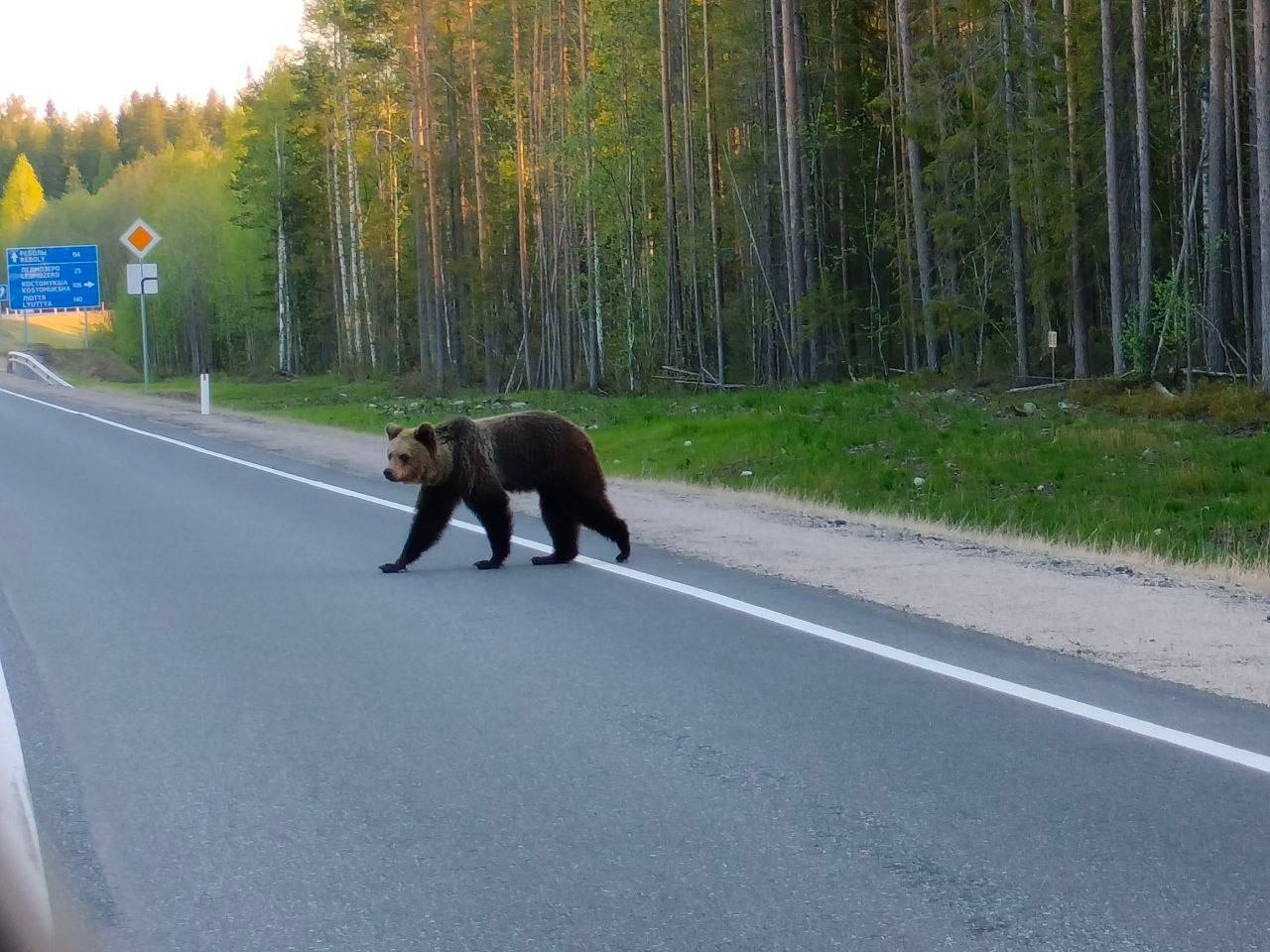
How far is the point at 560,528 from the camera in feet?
38.5

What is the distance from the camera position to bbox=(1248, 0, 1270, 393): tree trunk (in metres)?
24.8

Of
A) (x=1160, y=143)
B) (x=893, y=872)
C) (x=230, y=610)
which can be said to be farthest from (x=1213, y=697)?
(x=1160, y=143)

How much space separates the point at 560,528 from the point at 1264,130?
1748 cm

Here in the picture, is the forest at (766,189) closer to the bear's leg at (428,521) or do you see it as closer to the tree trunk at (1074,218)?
the tree trunk at (1074,218)

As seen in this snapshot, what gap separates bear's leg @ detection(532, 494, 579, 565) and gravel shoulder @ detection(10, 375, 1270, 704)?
121 centimetres

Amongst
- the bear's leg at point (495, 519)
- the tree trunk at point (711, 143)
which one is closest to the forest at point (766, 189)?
the tree trunk at point (711, 143)

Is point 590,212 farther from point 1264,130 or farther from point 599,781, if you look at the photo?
point 599,781

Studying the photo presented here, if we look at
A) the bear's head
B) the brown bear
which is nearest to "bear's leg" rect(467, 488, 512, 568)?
the brown bear

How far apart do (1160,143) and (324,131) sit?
48.1m

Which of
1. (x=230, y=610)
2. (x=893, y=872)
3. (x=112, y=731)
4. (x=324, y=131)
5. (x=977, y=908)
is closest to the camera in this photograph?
(x=977, y=908)

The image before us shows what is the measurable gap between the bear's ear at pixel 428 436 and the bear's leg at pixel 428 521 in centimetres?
30

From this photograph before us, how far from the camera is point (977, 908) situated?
15.1ft

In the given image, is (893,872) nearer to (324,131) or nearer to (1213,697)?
(1213,697)

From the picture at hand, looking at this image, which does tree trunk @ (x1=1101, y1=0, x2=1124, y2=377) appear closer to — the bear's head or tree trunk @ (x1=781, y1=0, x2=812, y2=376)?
tree trunk @ (x1=781, y1=0, x2=812, y2=376)
